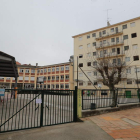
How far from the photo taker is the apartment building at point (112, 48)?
26.4m

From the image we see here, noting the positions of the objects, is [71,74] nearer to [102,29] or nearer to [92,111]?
[102,29]

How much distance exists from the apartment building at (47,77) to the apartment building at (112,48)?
16.9 feet

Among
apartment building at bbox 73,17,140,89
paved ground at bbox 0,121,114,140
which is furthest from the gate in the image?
apartment building at bbox 73,17,140,89

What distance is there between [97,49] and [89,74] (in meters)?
7.22

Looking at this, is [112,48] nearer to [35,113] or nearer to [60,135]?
[35,113]

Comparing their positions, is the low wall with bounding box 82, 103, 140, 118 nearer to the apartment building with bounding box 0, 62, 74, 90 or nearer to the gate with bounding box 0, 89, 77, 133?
the gate with bounding box 0, 89, 77, 133

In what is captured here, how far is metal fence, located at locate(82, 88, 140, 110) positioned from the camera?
271 inches

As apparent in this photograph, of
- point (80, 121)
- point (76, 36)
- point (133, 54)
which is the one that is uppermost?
point (76, 36)

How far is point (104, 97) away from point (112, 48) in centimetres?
2430

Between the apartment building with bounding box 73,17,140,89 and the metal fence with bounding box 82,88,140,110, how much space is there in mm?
13063

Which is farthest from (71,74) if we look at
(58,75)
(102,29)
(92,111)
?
(92,111)

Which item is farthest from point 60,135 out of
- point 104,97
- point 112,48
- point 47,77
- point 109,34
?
point 47,77

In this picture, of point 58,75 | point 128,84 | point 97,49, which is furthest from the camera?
point 58,75

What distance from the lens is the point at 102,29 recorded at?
1254 inches
